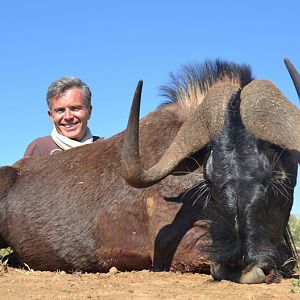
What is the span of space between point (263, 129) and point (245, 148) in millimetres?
249

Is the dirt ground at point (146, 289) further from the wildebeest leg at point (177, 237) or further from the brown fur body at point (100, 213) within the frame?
the brown fur body at point (100, 213)

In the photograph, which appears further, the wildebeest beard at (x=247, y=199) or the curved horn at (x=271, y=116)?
the curved horn at (x=271, y=116)

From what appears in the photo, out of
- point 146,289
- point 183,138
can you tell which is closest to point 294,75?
point 183,138

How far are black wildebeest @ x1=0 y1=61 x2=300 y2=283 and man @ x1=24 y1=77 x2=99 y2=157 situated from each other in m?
1.27

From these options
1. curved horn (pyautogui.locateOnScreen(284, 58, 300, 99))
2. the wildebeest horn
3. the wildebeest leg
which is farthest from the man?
curved horn (pyautogui.locateOnScreen(284, 58, 300, 99))

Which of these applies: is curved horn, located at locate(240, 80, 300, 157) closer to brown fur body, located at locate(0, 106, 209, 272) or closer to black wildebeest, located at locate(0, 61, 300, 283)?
black wildebeest, located at locate(0, 61, 300, 283)

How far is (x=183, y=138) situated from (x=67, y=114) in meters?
3.64

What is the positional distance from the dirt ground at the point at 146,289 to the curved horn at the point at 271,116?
3.94 ft

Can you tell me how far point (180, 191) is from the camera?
6590 mm

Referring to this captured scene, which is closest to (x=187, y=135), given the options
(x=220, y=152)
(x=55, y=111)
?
(x=220, y=152)

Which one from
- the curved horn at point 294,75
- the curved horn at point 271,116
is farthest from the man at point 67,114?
the curved horn at point 294,75

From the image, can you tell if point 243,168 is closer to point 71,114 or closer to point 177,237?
point 177,237

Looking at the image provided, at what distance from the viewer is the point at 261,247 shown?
17.3ft

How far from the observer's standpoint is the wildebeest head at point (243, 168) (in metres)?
5.30
